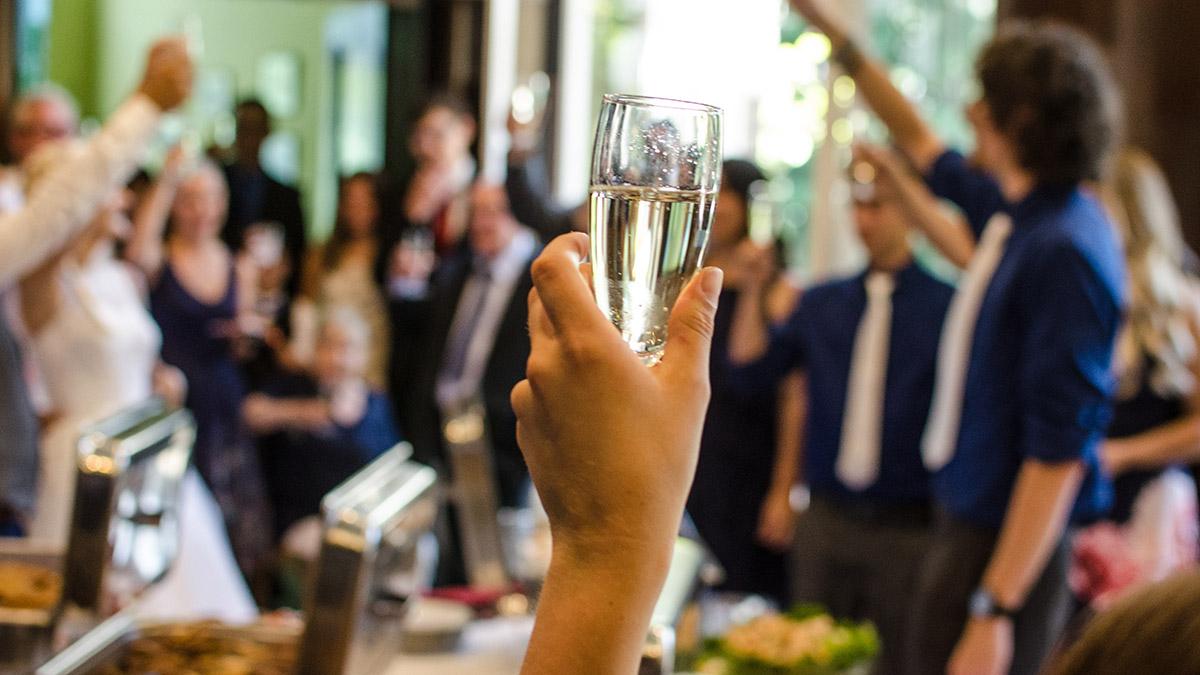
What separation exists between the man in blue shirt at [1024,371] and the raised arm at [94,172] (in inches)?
47.9

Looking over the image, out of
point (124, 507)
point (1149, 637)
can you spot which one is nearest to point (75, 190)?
point (124, 507)

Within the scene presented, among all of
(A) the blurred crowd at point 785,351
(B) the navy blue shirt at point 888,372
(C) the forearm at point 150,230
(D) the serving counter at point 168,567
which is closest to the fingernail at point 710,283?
(D) the serving counter at point 168,567

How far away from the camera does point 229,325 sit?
5.17 metres

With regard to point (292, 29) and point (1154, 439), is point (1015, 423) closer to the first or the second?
point (1154, 439)

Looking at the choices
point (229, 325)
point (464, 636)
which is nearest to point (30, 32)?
point (229, 325)

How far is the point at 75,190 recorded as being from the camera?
2.79 meters

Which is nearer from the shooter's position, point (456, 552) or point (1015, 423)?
point (1015, 423)

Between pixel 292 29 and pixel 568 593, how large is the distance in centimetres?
773

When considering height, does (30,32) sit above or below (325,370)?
above

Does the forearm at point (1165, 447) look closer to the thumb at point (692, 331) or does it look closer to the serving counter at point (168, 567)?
the serving counter at point (168, 567)

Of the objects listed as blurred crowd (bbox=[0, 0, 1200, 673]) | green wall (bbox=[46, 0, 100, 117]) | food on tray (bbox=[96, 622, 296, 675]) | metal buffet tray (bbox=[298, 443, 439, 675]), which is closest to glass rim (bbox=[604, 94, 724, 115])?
metal buffet tray (bbox=[298, 443, 439, 675])

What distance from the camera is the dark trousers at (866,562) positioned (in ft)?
11.3

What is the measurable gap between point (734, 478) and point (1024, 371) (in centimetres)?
196

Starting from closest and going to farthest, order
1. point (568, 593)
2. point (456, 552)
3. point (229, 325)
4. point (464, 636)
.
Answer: point (568, 593) < point (464, 636) < point (456, 552) < point (229, 325)
